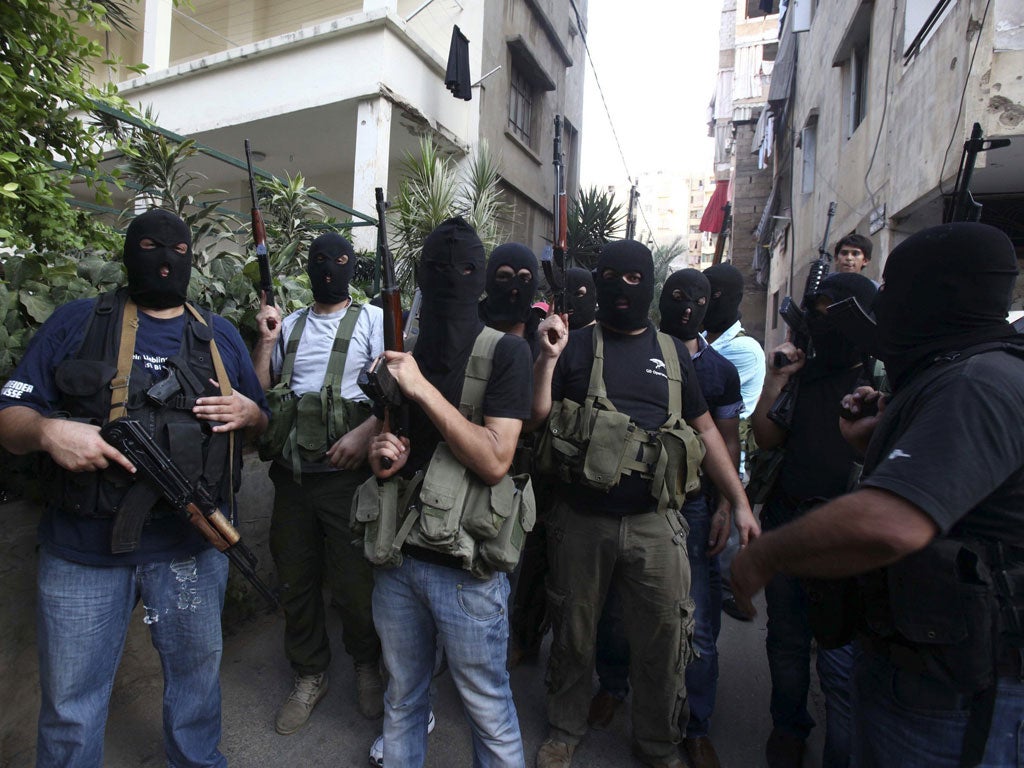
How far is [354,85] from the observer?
309 inches

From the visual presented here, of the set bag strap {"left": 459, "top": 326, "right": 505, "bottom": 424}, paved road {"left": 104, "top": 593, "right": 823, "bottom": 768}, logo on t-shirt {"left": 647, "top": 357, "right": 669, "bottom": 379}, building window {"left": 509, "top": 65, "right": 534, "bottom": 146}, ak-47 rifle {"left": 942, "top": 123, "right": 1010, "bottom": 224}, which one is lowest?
paved road {"left": 104, "top": 593, "right": 823, "bottom": 768}

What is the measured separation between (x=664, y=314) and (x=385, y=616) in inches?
74.5

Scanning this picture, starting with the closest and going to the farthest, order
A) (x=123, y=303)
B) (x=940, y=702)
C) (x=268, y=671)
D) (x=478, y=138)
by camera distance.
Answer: (x=940, y=702)
(x=123, y=303)
(x=268, y=671)
(x=478, y=138)

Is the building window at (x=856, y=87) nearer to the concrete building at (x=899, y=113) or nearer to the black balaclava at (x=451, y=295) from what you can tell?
the concrete building at (x=899, y=113)

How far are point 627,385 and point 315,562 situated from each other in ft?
5.19

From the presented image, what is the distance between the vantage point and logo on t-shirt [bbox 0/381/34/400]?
5.65 feet

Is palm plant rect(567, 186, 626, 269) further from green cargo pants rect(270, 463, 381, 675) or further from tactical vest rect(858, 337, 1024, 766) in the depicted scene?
tactical vest rect(858, 337, 1024, 766)

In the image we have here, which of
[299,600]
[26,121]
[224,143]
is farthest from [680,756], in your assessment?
[224,143]

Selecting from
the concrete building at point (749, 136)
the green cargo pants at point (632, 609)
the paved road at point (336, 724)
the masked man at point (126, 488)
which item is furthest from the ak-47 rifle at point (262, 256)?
the concrete building at point (749, 136)

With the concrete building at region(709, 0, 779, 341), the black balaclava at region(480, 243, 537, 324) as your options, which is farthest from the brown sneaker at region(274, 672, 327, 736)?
the concrete building at region(709, 0, 779, 341)

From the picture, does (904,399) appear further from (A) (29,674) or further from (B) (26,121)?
(B) (26,121)

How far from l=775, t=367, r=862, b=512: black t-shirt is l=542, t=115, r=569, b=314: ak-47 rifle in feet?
3.58

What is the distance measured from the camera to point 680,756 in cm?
237

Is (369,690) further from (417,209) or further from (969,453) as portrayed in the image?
(417,209)
